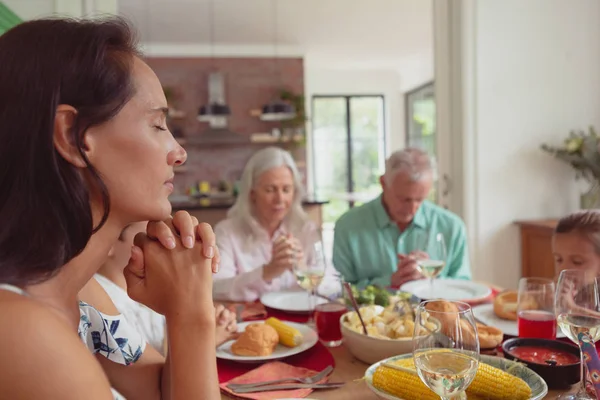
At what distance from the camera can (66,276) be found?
0.73 m

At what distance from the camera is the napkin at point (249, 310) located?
154 centimetres

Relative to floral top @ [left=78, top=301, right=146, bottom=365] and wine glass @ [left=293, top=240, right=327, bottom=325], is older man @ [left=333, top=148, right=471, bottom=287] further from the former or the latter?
floral top @ [left=78, top=301, right=146, bottom=365]

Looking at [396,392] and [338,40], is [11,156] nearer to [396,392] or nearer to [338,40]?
[396,392]

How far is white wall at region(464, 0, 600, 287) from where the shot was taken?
3.10 meters

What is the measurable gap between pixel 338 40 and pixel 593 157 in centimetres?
465

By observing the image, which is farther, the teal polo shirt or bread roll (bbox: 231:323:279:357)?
the teal polo shirt

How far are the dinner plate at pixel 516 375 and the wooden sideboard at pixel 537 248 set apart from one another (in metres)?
2.16

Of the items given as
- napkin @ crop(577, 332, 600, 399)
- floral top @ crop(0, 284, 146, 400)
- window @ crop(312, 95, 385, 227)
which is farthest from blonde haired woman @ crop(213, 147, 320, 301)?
window @ crop(312, 95, 385, 227)

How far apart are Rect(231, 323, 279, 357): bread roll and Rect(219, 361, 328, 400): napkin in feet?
0.14

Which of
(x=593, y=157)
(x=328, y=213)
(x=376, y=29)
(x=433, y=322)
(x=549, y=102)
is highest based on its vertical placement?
(x=376, y=29)

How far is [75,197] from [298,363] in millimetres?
703

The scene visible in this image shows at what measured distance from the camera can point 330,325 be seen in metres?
1.31

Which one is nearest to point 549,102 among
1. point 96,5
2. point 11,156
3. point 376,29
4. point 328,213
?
point 96,5

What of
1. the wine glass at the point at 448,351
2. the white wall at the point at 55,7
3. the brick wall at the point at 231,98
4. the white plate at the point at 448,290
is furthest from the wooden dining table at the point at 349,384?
the brick wall at the point at 231,98
